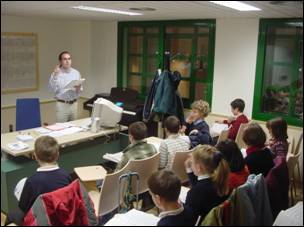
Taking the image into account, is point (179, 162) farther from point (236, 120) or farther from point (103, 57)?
point (103, 57)

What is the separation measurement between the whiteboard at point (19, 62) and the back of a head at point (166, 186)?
4.58 metres

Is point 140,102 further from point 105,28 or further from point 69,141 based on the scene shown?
point 69,141

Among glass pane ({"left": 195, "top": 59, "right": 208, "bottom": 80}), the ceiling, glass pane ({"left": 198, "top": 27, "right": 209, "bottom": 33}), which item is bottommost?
glass pane ({"left": 195, "top": 59, "right": 208, "bottom": 80})

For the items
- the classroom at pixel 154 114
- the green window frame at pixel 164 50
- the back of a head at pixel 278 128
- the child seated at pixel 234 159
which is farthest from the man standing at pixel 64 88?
the child seated at pixel 234 159

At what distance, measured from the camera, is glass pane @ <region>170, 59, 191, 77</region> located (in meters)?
5.88

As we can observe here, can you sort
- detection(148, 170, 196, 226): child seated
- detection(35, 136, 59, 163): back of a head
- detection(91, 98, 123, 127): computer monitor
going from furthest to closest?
detection(91, 98, 123, 127): computer monitor → detection(35, 136, 59, 163): back of a head → detection(148, 170, 196, 226): child seated

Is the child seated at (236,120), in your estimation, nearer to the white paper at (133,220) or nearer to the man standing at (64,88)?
the man standing at (64,88)

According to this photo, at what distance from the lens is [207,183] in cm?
226

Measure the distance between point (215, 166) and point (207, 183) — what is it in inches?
4.9

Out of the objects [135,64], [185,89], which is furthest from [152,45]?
[185,89]

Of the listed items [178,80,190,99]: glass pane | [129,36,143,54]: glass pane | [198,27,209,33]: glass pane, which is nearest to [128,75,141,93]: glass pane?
[129,36,143,54]: glass pane

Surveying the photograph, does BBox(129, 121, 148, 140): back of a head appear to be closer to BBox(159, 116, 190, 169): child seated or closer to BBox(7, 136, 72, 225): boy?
BBox(159, 116, 190, 169): child seated

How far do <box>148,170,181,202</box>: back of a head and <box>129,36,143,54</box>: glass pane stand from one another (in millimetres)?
4648

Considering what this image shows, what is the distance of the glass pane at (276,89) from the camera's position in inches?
194
